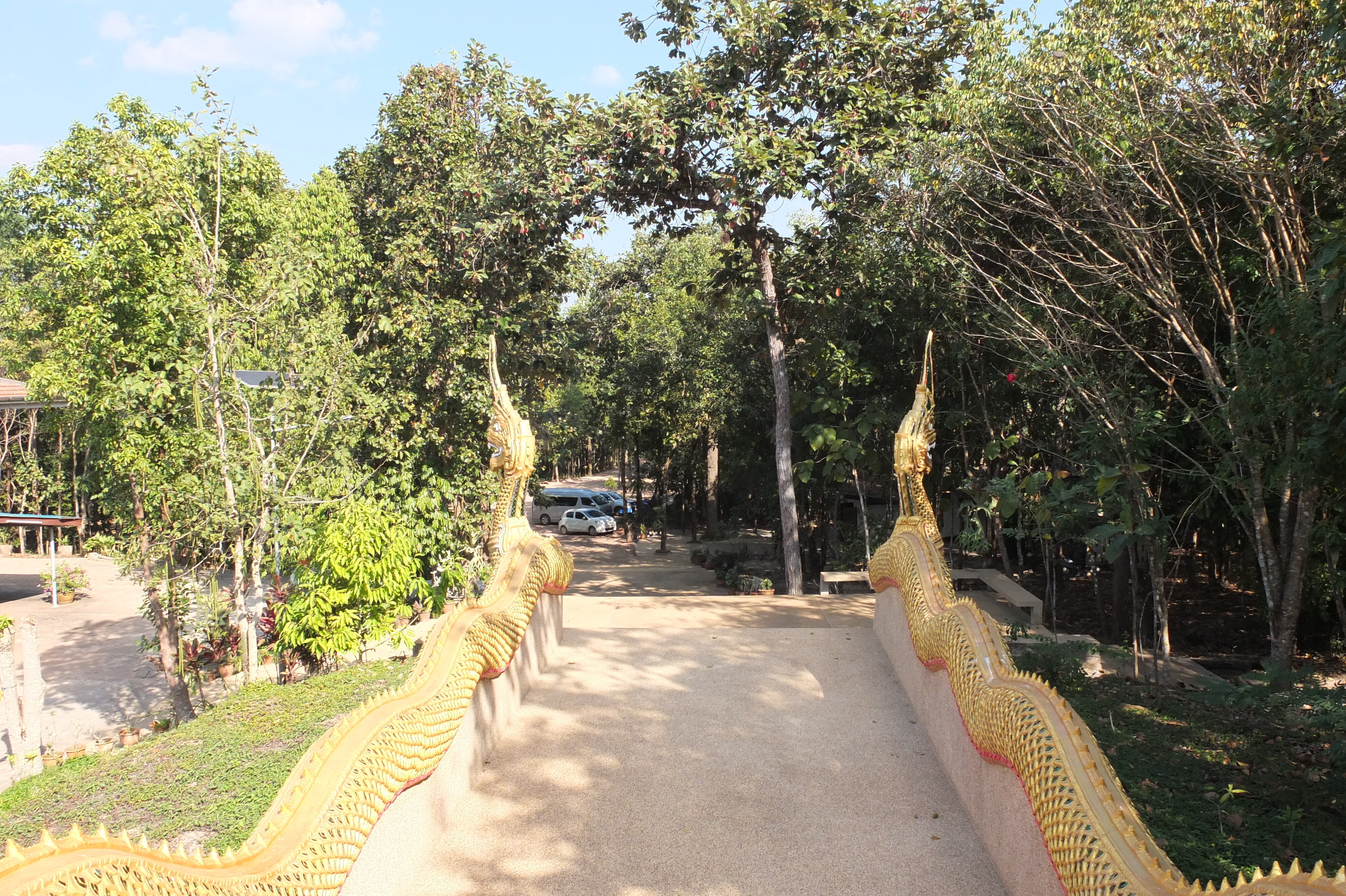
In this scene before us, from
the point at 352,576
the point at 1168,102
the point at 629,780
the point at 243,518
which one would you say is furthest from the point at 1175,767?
the point at 243,518

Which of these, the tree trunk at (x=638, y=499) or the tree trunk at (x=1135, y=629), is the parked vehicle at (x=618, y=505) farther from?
the tree trunk at (x=1135, y=629)

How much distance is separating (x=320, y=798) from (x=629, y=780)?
2.17 m

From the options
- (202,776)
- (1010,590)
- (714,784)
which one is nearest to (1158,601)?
(1010,590)

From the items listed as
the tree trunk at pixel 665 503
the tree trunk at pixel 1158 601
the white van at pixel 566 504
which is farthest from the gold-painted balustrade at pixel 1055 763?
the white van at pixel 566 504

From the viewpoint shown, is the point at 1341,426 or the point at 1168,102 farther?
the point at 1168,102

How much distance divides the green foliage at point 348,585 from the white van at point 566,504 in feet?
77.7

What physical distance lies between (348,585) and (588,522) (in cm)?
2264

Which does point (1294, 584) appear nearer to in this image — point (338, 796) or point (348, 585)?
point (338, 796)

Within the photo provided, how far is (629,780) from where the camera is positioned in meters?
5.00

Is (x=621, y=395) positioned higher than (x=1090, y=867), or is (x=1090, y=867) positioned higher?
(x=621, y=395)

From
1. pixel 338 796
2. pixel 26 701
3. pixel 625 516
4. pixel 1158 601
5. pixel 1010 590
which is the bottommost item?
pixel 26 701

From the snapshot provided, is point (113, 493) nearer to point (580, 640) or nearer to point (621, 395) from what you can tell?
point (580, 640)

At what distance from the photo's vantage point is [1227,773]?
5.11 m

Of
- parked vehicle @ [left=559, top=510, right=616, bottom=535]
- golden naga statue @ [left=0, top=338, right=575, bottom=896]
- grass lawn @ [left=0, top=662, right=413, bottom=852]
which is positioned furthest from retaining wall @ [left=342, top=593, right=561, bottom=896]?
parked vehicle @ [left=559, top=510, right=616, bottom=535]
